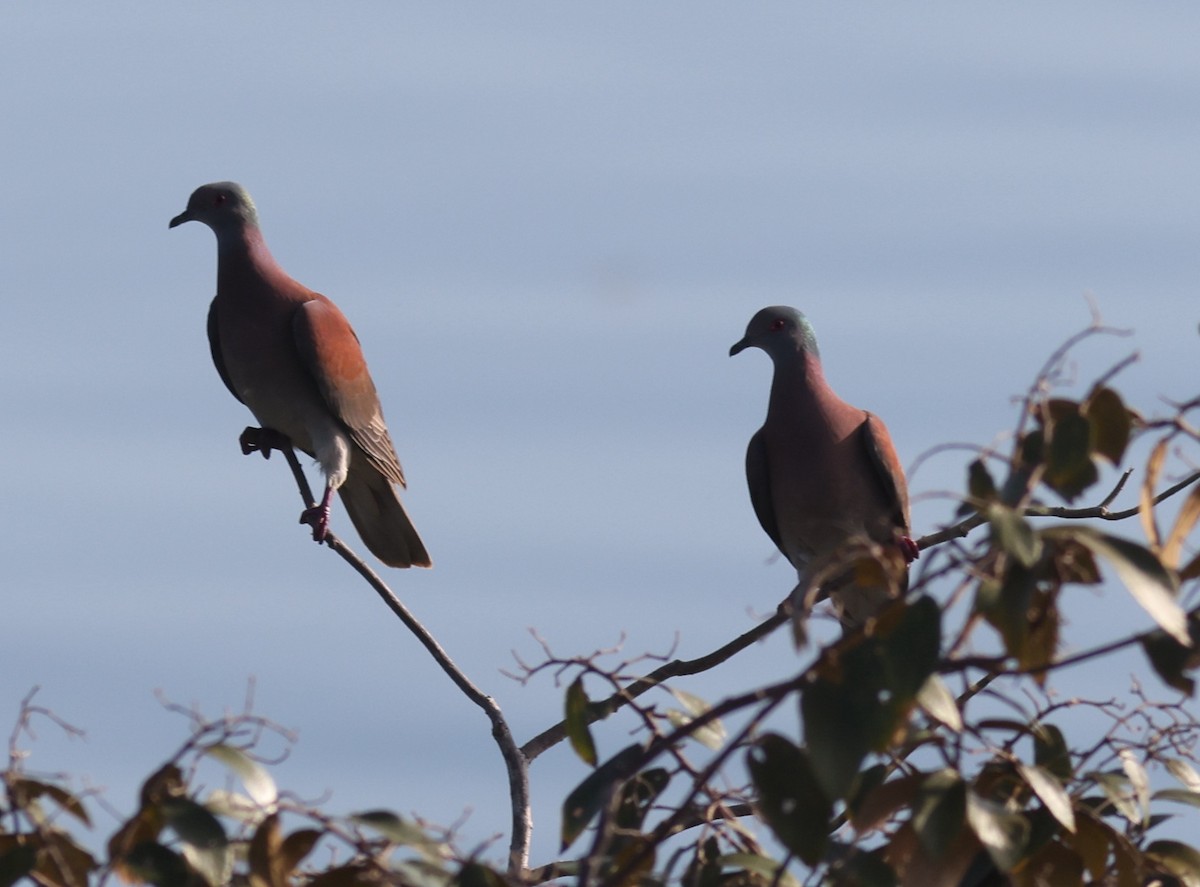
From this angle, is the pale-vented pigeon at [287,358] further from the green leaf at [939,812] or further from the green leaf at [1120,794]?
the green leaf at [939,812]

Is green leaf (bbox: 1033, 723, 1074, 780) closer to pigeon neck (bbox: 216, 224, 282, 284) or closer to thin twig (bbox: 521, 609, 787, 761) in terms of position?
thin twig (bbox: 521, 609, 787, 761)

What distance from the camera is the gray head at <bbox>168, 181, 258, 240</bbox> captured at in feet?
24.2

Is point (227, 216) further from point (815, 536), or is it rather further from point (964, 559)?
point (964, 559)

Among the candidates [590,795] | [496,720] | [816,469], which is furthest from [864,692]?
[816,469]

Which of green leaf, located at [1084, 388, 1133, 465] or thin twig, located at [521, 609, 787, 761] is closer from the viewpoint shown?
green leaf, located at [1084, 388, 1133, 465]

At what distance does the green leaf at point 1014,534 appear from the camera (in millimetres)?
1907

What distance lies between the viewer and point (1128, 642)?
1946 millimetres

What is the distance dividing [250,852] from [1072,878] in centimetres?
113

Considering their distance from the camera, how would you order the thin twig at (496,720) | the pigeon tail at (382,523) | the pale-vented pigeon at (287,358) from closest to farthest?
the thin twig at (496,720) < the pale-vented pigeon at (287,358) < the pigeon tail at (382,523)

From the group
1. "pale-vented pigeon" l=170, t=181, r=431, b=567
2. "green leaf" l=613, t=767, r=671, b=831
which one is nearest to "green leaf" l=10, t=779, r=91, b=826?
"green leaf" l=613, t=767, r=671, b=831

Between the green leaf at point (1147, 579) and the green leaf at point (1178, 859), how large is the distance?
26.0 inches

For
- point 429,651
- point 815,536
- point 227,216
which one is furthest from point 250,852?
point 227,216

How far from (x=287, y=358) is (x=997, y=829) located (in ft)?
17.2

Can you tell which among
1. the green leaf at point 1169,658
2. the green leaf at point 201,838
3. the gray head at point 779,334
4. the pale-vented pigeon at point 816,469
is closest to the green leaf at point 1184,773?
the green leaf at point 1169,658
